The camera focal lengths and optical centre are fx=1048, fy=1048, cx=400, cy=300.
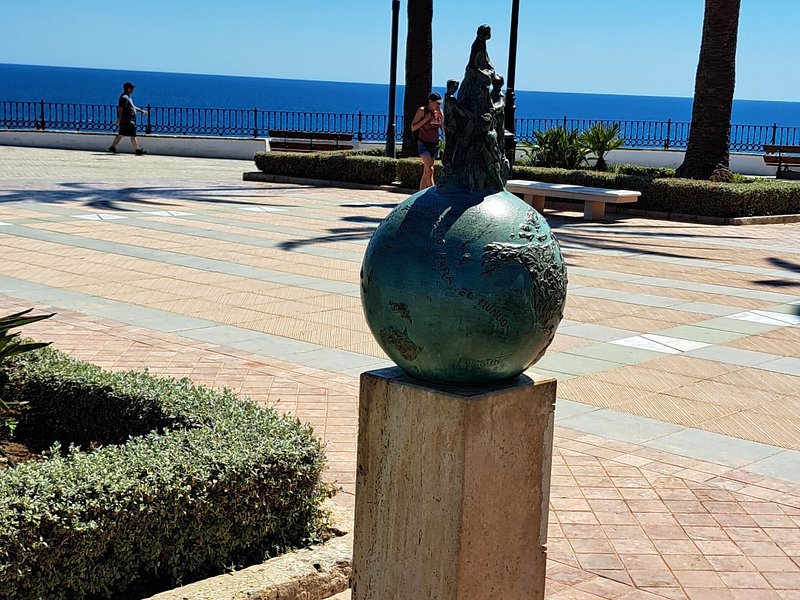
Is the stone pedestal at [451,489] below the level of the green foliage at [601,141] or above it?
below

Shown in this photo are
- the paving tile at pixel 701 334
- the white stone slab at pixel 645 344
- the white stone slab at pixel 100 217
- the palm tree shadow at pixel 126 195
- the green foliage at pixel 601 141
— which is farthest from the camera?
the green foliage at pixel 601 141

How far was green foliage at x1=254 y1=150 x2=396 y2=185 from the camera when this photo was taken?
846 inches

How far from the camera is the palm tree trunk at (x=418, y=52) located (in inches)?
890

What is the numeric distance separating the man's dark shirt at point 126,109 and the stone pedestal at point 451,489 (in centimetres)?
2434

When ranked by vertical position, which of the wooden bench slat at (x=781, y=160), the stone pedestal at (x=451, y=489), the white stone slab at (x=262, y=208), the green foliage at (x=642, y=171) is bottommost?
the white stone slab at (x=262, y=208)

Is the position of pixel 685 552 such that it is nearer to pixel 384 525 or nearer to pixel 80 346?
pixel 384 525

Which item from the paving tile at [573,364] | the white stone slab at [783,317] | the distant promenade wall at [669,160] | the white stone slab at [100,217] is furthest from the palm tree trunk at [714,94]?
the paving tile at [573,364]

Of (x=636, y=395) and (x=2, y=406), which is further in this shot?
(x=636, y=395)

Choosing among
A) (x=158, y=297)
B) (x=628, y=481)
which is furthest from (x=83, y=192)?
(x=628, y=481)

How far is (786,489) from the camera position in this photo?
5203 mm

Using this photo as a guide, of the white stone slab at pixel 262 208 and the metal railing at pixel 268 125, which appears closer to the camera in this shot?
the white stone slab at pixel 262 208

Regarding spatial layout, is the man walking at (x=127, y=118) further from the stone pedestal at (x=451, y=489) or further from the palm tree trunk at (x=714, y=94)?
the stone pedestal at (x=451, y=489)

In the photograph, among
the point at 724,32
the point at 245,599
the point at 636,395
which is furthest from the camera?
the point at 724,32

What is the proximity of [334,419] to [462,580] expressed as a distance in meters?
2.91
